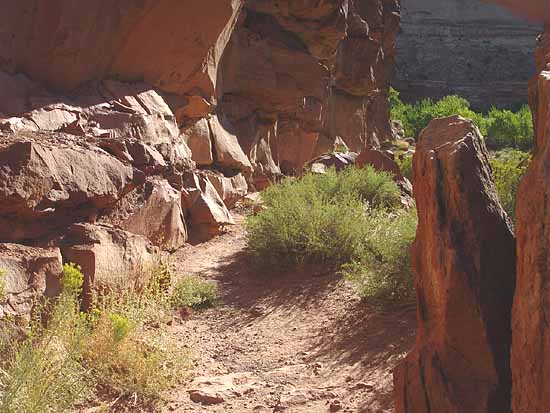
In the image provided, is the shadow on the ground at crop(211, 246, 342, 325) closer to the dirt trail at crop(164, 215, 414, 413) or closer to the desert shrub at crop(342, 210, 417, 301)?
the dirt trail at crop(164, 215, 414, 413)

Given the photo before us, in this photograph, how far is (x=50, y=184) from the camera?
5367 mm

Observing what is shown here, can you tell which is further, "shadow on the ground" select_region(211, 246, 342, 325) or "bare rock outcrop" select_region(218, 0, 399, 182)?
"bare rock outcrop" select_region(218, 0, 399, 182)

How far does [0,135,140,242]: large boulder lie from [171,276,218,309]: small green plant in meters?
1.09

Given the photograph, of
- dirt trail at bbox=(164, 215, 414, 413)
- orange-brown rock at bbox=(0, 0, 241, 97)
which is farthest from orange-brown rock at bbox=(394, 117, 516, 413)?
orange-brown rock at bbox=(0, 0, 241, 97)

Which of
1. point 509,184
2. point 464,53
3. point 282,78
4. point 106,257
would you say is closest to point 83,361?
point 106,257

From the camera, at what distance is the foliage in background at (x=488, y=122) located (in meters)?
30.3

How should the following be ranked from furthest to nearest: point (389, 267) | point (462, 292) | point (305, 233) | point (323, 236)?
point (305, 233) → point (323, 236) → point (389, 267) → point (462, 292)

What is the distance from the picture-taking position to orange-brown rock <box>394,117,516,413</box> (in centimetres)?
300

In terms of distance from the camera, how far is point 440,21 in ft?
163

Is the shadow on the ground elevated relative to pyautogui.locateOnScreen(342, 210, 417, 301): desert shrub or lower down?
lower down

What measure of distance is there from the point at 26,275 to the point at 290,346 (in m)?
2.19

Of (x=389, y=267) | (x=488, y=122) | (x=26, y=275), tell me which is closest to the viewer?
(x=26, y=275)

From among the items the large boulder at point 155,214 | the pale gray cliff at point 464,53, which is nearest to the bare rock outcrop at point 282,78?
the large boulder at point 155,214

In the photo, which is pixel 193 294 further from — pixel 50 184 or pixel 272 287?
pixel 50 184
